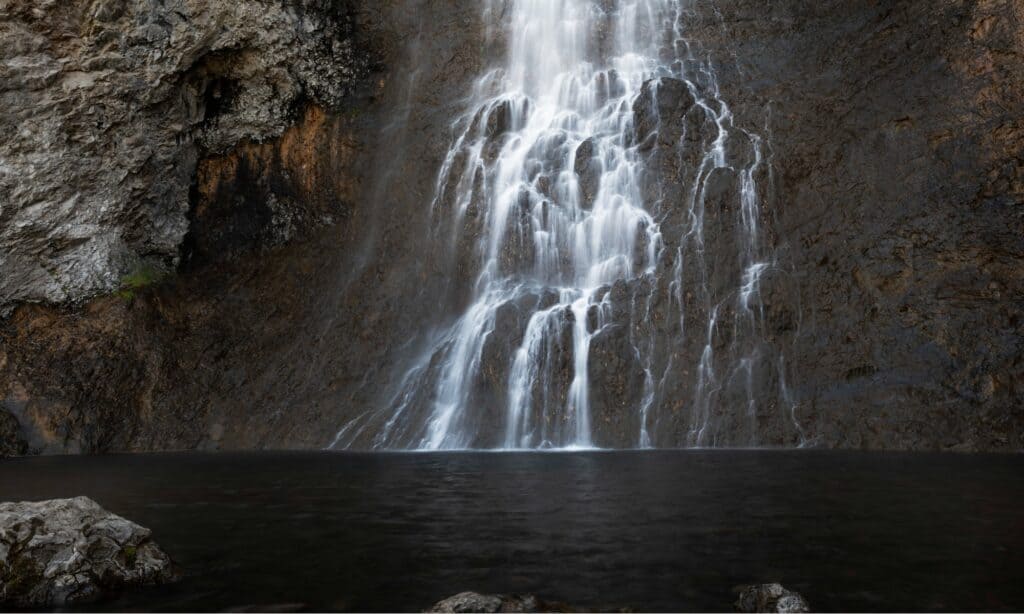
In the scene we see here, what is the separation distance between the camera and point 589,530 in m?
7.70

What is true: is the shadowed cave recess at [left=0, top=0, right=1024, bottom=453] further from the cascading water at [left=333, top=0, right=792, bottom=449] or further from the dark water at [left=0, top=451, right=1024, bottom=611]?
the dark water at [left=0, top=451, right=1024, bottom=611]

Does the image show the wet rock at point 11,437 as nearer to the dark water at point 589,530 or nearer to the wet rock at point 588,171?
the dark water at point 589,530

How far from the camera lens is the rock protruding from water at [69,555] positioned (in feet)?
17.9

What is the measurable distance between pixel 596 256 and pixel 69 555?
15.1m

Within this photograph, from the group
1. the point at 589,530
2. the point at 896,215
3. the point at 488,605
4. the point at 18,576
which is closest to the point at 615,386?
the point at 896,215

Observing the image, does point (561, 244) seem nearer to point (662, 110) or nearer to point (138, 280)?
point (662, 110)

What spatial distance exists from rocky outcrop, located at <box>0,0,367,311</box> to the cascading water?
5.95 metres

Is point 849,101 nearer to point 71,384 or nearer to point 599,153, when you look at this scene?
point 599,153

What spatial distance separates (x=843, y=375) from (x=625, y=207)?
663cm

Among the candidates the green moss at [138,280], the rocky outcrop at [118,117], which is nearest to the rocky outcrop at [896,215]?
the rocky outcrop at [118,117]

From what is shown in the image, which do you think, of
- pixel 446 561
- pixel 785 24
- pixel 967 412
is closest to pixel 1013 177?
pixel 967 412

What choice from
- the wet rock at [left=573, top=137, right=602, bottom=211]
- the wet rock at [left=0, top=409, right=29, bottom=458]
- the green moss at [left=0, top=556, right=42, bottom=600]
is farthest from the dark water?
the wet rock at [left=573, top=137, right=602, bottom=211]

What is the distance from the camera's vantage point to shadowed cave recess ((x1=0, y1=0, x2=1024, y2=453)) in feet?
54.0

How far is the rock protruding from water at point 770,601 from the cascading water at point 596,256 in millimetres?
10889
